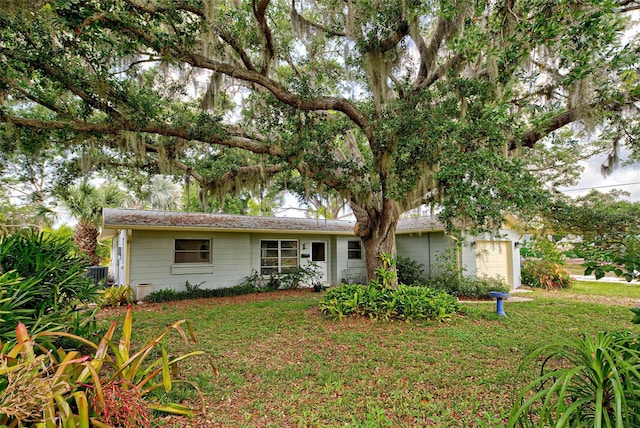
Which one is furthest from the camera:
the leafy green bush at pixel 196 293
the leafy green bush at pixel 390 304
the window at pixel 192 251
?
the window at pixel 192 251

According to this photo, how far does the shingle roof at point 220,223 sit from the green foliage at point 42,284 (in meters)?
→ 4.74

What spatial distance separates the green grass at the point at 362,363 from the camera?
10.1ft

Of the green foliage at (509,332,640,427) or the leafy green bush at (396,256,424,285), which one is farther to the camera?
the leafy green bush at (396,256,424,285)

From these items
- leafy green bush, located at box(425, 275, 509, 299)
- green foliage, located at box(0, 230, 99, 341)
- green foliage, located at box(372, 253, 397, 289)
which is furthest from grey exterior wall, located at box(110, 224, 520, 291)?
green foliage, located at box(0, 230, 99, 341)

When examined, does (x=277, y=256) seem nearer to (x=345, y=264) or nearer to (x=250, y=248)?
(x=250, y=248)

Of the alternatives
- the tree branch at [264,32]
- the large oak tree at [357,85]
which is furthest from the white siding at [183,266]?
the tree branch at [264,32]

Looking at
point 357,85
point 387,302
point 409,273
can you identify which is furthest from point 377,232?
point 409,273

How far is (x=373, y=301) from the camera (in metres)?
6.93

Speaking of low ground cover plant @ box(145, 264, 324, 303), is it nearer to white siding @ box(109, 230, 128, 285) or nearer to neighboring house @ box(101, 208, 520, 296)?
neighboring house @ box(101, 208, 520, 296)

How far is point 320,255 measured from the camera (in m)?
13.4

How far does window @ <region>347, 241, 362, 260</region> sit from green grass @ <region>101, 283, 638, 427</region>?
590 centimetres

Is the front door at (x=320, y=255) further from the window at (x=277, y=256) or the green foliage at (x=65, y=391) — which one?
the green foliage at (x=65, y=391)

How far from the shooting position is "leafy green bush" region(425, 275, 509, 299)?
10.3m

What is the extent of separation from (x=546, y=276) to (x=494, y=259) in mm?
2589
